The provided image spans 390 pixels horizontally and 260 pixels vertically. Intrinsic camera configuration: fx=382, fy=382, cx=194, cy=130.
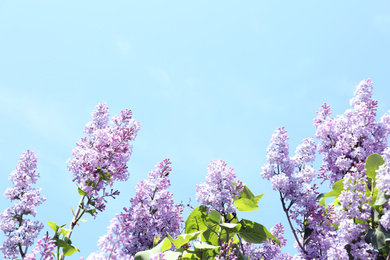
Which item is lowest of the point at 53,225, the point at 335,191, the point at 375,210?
the point at 375,210

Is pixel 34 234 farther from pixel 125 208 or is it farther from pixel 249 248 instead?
pixel 249 248

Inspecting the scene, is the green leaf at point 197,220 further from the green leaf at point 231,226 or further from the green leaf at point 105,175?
the green leaf at point 105,175

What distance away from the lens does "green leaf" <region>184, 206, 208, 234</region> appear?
4258 millimetres

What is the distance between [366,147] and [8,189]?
14.6 feet

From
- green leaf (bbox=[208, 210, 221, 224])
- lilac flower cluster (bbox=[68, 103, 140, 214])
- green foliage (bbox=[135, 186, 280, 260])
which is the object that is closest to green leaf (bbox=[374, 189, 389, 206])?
green foliage (bbox=[135, 186, 280, 260])

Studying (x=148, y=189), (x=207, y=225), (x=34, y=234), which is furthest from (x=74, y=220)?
(x=207, y=225)

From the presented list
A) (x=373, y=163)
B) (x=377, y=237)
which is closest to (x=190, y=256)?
(x=377, y=237)

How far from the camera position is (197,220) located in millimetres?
4320

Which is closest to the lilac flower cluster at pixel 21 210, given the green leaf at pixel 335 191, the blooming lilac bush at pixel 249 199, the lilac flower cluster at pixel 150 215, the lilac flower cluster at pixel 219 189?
the blooming lilac bush at pixel 249 199

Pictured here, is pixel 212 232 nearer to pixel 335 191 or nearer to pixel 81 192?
pixel 335 191

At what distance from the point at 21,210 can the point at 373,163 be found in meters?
4.06

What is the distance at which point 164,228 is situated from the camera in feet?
14.4

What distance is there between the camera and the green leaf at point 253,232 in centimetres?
422

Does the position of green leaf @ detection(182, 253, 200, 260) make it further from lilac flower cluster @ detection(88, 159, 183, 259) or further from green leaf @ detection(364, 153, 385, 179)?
green leaf @ detection(364, 153, 385, 179)
